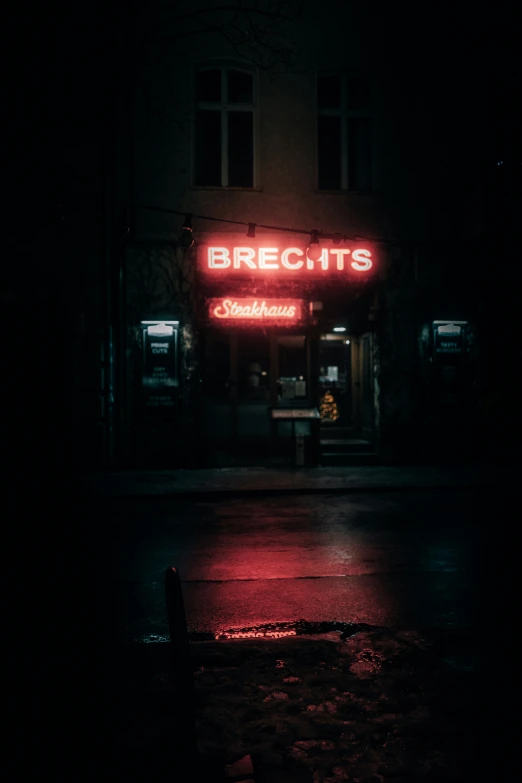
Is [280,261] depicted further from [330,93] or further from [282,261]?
[330,93]

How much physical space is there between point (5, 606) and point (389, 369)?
11005 mm

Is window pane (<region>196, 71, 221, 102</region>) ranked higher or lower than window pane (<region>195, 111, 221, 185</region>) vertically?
higher

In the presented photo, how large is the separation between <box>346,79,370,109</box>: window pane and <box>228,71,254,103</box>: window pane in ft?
7.84

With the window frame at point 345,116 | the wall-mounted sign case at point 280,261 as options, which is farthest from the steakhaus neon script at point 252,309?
the window frame at point 345,116

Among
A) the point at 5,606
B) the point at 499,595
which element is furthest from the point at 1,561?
the point at 499,595

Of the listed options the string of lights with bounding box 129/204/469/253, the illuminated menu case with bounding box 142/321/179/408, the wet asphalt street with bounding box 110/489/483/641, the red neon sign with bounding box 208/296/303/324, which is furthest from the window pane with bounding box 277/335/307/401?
the wet asphalt street with bounding box 110/489/483/641

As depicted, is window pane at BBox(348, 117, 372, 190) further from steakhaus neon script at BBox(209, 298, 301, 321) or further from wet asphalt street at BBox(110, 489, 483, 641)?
wet asphalt street at BBox(110, 489, 483, 641)

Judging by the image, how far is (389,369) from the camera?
45.9 feet

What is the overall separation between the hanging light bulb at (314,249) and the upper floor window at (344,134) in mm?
2199

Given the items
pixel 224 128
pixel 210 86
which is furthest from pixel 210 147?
pixel 210 86

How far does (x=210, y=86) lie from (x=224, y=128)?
3.54ft

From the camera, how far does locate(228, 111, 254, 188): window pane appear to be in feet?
45.6

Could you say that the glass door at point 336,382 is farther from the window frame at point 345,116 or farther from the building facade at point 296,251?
the window frame at point 345,116

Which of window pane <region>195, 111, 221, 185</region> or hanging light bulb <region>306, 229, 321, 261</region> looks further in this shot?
window pane <region>195, 111, 221, 185</region>
